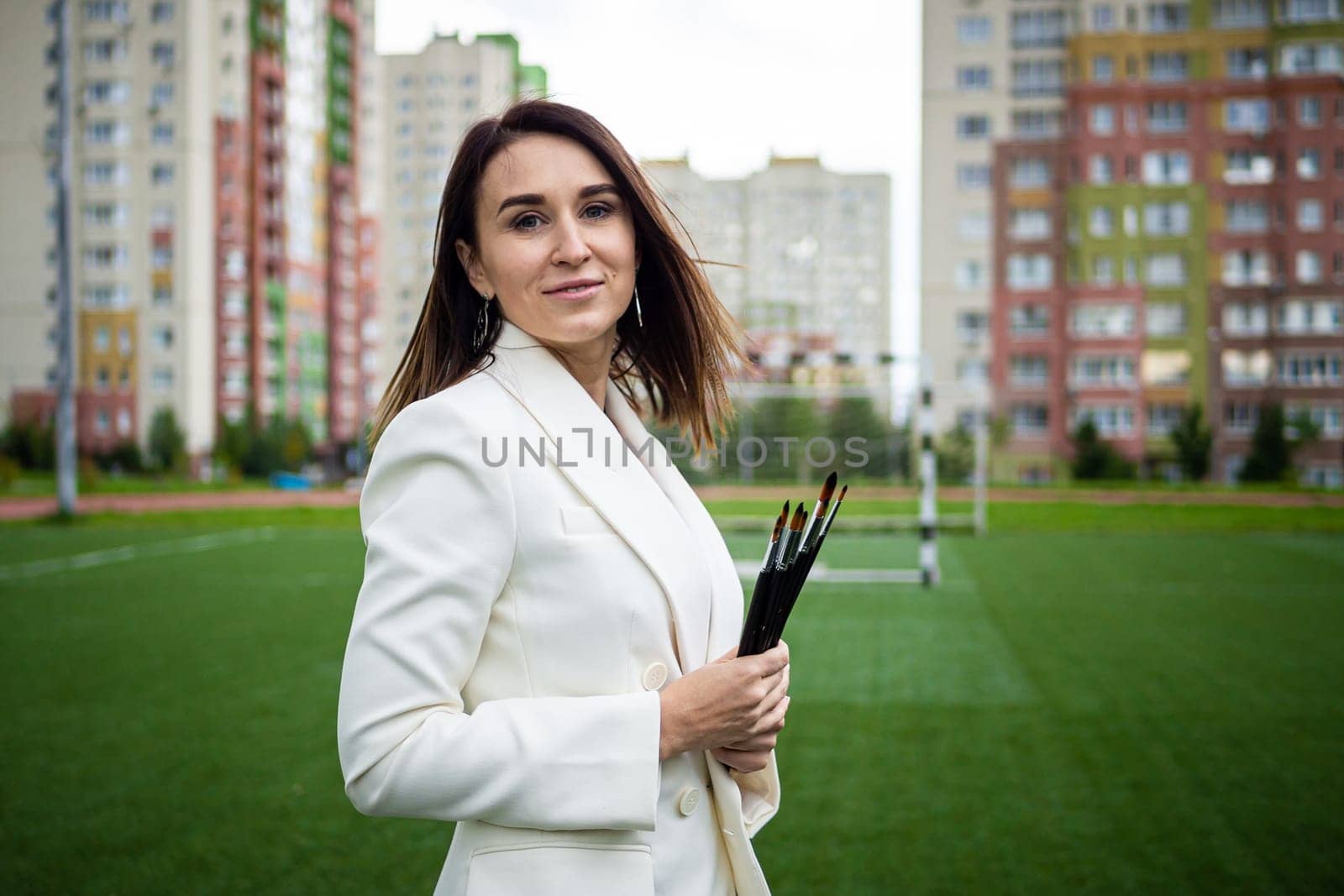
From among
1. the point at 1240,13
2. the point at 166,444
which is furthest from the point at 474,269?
the point at 1240,13

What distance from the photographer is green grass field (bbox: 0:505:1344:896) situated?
282cm

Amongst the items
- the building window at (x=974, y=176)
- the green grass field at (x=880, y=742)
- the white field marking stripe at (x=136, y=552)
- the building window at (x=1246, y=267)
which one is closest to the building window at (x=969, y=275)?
the building window at (x=974, y=176)

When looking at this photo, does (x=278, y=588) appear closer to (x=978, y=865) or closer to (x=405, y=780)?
(x=978, y=865)

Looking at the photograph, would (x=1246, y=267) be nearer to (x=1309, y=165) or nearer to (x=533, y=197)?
(x=1309, y=165)

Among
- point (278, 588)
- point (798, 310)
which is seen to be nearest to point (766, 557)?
point (278, 588)

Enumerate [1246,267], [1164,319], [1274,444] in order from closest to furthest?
[1274,444] → [1246,267] → [1164,319]

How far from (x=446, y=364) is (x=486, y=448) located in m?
0.21

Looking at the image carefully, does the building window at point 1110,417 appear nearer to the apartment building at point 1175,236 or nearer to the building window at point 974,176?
the apartment building at point 1175,236

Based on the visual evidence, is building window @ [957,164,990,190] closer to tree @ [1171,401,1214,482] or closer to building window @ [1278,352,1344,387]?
tree @ [1171,401,1214,482]

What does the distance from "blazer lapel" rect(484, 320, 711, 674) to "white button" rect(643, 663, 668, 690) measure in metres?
0.03

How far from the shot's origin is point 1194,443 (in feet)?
73.4

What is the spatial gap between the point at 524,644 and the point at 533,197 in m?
0.40

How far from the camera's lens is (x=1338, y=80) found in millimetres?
24172

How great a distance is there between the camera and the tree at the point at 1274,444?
836 inches
